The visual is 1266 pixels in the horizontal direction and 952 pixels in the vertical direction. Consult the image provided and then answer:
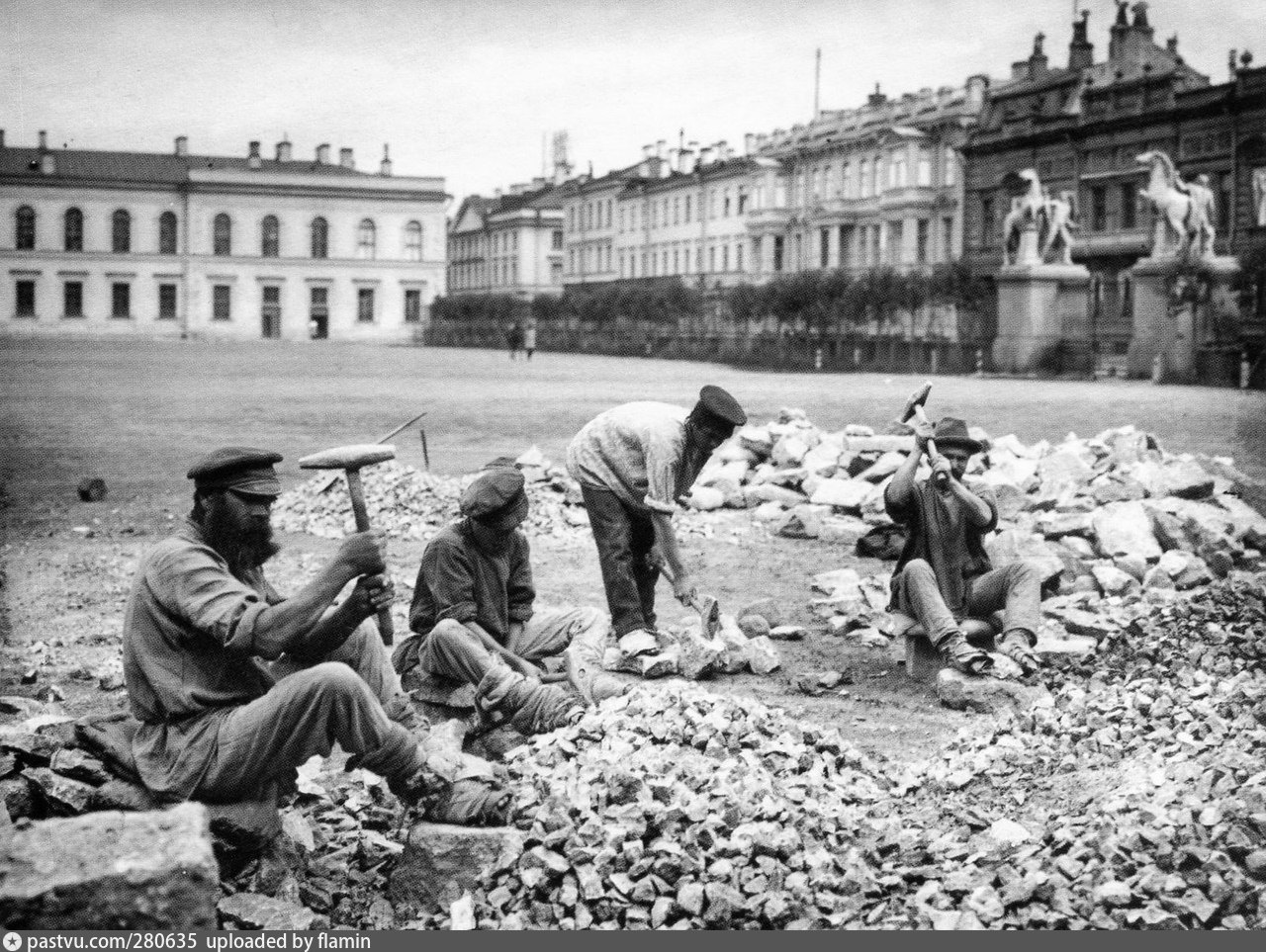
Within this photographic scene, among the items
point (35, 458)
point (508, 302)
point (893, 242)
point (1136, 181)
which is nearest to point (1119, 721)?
point (35, 458)

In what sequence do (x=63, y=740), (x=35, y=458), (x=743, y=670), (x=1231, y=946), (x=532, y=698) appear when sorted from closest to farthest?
(x=1231, y=946) < (x=63, y=740) < (x=532, y=698) < (x=743, y=670) < (x=35, y=458)

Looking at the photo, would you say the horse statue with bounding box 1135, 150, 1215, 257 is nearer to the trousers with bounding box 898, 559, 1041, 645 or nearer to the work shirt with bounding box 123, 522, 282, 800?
the trousers with bounding box 898, 559, 1041, 645

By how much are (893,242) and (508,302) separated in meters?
28.7

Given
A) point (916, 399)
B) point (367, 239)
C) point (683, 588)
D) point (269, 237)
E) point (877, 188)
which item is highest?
point (877, 188)

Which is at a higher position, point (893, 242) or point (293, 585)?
point (893, 242)

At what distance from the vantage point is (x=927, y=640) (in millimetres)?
6473

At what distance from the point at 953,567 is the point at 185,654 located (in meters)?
3.69

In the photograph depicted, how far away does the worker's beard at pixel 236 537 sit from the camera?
3.81m

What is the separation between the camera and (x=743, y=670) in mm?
6742

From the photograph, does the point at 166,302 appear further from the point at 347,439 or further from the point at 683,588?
the point at 683,588

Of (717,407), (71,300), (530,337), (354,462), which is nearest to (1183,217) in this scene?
(530,337)

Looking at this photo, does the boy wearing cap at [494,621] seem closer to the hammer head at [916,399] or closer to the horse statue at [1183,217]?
the hammer head at [916,399]

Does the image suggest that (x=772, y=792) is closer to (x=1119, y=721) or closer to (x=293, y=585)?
(x=1119, y=721)

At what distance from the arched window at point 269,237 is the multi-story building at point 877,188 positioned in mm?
8470
